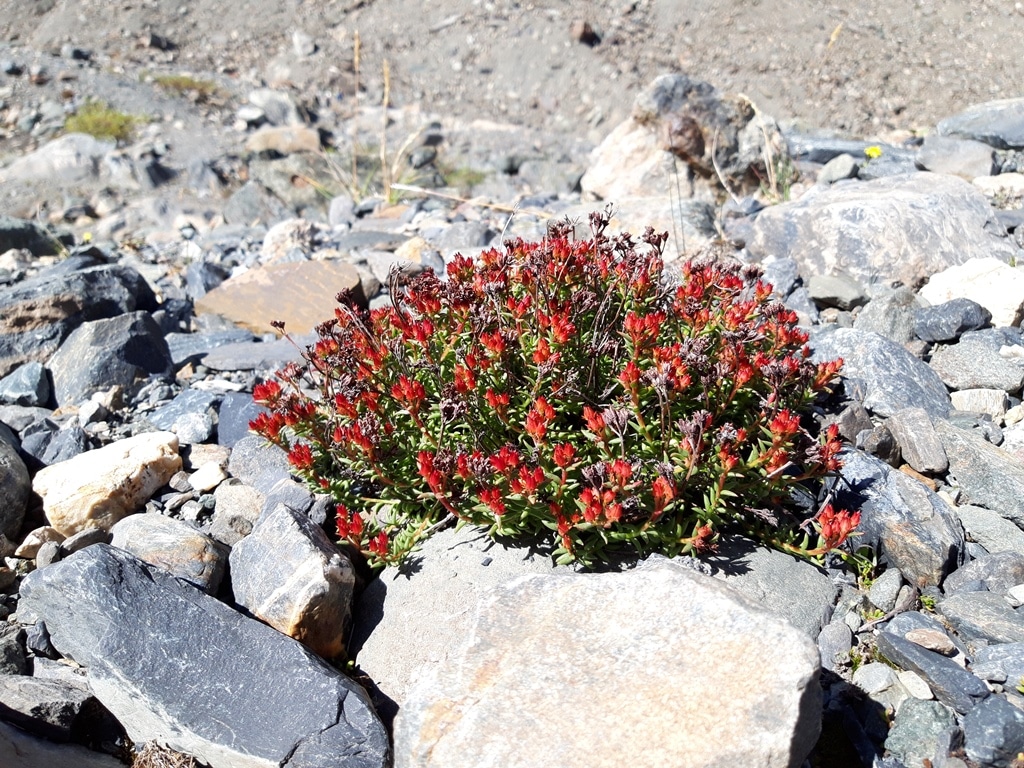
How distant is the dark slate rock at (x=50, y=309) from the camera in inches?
239

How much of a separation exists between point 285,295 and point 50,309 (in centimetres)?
174

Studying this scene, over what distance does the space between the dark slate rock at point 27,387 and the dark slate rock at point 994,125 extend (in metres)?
8.98

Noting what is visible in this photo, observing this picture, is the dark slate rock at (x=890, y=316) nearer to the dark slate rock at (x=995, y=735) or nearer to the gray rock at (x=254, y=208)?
the dark slate rock at (x=995, y=735)

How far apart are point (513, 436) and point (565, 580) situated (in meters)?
0.97

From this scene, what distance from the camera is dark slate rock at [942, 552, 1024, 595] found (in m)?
3.67

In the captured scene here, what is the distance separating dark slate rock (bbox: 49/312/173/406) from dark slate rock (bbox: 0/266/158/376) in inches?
7.9

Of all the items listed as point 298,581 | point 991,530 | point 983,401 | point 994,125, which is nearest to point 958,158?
point 994,125

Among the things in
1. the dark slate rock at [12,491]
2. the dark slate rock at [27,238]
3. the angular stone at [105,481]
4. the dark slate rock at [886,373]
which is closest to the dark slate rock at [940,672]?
the dark slate rock at [886,373]

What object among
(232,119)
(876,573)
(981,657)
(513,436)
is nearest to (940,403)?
(876,573)

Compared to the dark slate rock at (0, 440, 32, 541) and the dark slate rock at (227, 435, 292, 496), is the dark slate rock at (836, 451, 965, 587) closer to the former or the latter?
the dark slate rock at (227, 435, 292, 496)

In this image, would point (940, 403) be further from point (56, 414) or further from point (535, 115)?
point (535, 115)

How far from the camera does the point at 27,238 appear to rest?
9641 mm

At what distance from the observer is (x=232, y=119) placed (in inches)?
679

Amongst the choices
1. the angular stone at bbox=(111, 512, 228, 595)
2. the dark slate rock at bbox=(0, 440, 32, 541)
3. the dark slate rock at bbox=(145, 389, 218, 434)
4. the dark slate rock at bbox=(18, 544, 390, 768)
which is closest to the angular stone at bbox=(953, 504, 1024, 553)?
the dark slate rock at bbox=(18, 544, 390, 768)
